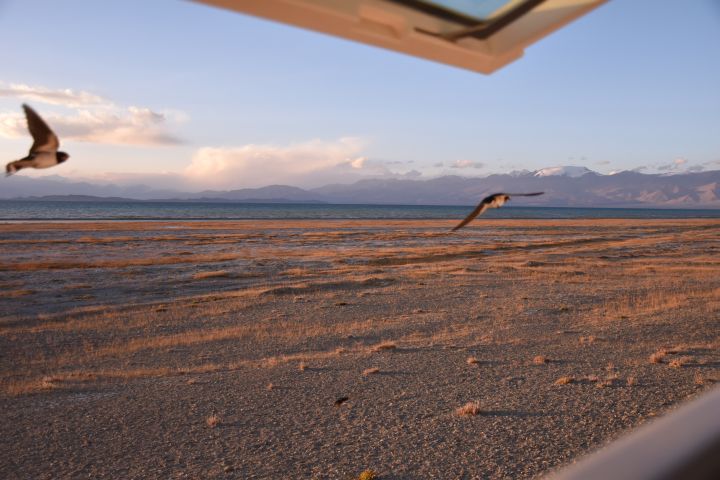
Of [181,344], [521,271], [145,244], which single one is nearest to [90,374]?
[181,344]

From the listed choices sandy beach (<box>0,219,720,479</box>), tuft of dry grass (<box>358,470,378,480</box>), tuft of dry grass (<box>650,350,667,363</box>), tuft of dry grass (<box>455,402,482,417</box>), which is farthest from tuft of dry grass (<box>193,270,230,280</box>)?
tuft of dry grass (<box>358,470,378,480</box>)

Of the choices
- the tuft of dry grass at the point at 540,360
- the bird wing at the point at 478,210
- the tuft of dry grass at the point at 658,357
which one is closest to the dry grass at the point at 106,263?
the tuft of dry grass at the point at 540,360

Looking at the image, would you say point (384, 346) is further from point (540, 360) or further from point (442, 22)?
point (442, 22)

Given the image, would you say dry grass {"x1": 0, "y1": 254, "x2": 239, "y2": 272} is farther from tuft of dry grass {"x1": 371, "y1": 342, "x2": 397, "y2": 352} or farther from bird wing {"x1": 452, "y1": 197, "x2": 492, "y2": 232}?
bird wing {"x1": 452, "y1": 197, "x2": 492, "y2": 232}

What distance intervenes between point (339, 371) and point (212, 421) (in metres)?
3.60

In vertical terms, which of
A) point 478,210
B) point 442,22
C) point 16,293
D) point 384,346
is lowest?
point 16,293

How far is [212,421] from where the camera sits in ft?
32.4

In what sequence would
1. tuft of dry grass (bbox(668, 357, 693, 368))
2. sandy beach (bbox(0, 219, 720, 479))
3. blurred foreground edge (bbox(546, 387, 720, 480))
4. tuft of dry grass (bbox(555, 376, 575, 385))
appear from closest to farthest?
blurred foreground edge (bbox(546, 387, 720, 480)), sandy beach (bbox(0, 219, 720, 479)), tuft of dry grass (bbox(555, 376, 575, 385)), tuft of dry grass (bbox(668, 357, 693, 368))

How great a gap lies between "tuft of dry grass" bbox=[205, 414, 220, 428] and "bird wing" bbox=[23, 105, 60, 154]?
30.3 feet

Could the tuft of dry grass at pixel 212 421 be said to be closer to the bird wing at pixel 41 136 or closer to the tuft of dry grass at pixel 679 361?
the bird wing at pixel 41 136

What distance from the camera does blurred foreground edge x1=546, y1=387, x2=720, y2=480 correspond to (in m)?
0.89

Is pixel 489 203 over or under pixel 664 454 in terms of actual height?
over

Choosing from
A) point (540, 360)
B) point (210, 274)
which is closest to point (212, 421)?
point (540, 360)

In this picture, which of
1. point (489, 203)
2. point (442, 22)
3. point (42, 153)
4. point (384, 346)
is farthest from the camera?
point (384, 346)
